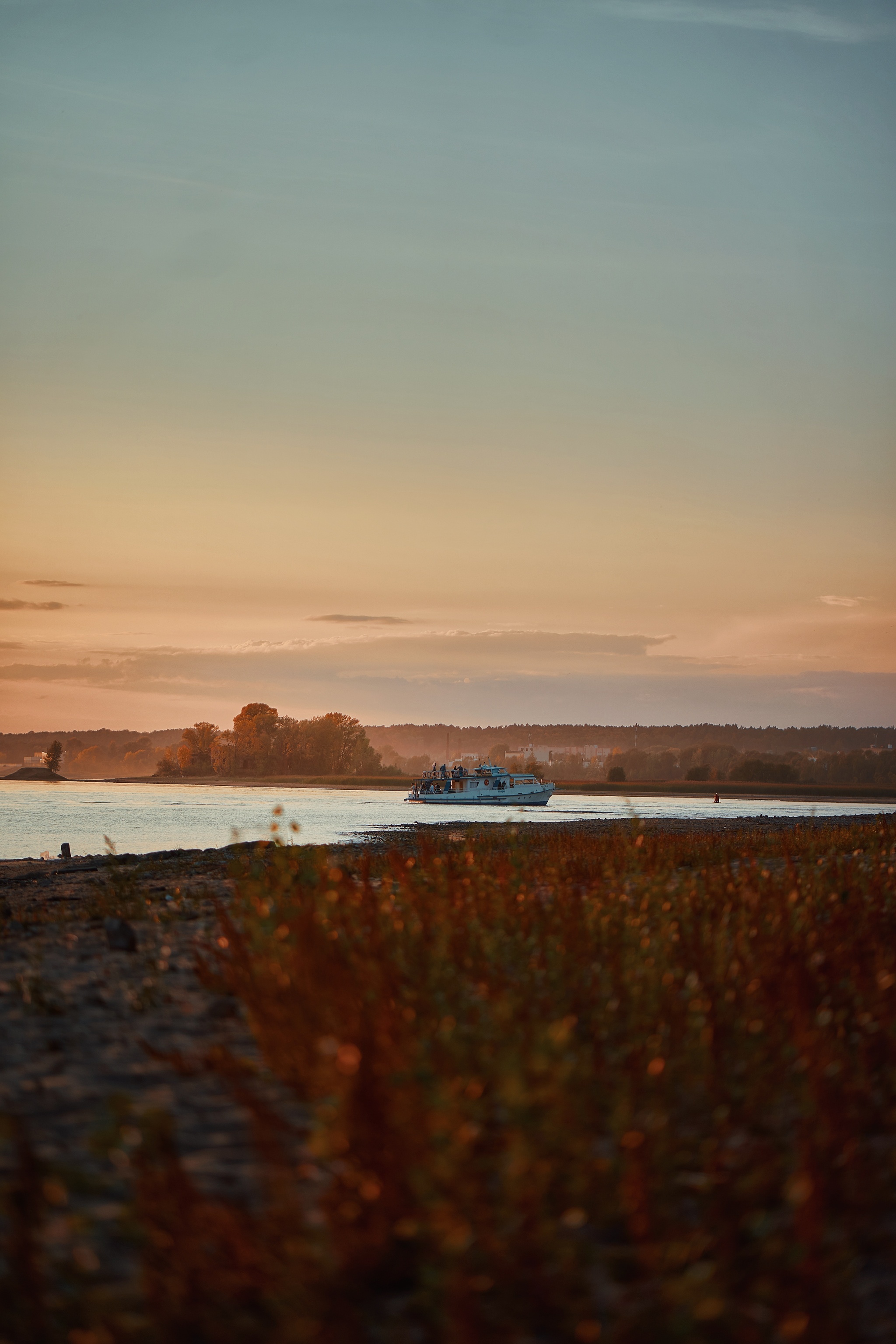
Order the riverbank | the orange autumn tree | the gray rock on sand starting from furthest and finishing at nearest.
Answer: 1. the orange autumn tree
2. the riverbank
3. the gray rock on sand

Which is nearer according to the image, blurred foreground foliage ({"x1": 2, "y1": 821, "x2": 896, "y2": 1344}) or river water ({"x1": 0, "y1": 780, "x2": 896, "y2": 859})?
blurred foreground foliage ({"x1": 2, "y1": 821, "x2": 896, "y2": 1344})

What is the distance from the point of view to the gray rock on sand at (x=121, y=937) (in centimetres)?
884

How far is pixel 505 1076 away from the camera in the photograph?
330 centimetres

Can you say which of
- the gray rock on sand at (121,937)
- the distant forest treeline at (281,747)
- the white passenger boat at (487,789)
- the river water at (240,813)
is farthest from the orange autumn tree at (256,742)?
the gray rock on sand at (121,937)

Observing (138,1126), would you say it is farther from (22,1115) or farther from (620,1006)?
(620,1006)

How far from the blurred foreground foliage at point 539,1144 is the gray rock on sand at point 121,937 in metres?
1.91

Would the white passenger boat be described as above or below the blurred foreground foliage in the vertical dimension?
below

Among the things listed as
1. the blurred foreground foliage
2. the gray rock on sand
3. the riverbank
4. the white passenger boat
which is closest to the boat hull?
the white passenger boat

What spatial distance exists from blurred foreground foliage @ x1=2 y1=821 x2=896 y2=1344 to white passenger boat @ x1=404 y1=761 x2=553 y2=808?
8831 centimetres

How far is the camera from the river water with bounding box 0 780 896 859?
4409cm

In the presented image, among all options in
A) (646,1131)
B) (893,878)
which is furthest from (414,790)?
(646,1131)

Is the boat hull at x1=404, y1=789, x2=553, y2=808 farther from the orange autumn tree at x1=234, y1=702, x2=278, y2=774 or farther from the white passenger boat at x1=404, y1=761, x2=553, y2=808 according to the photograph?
the orange autumn tree at x1=234, y1=702, x2=278, y2=774

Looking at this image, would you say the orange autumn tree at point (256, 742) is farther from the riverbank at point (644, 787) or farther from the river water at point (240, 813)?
the river water at point (240, 813)

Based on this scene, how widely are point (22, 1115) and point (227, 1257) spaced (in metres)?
1.91
